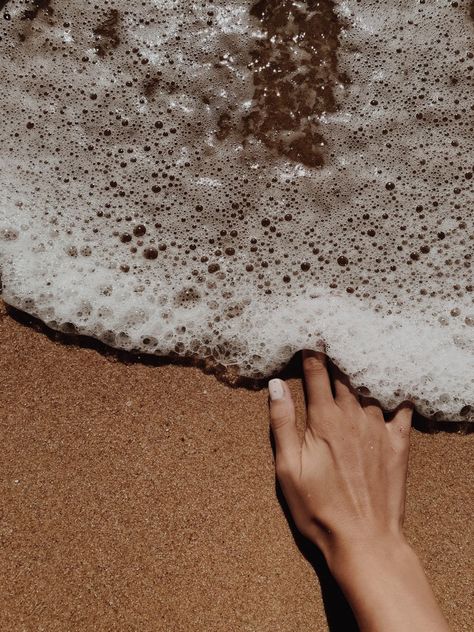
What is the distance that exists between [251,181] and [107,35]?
60cm

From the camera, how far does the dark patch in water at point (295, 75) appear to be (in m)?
1.51

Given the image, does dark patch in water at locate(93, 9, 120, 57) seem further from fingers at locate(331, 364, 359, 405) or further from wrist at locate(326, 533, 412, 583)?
wrist at locate(326, 533, 412, 583)

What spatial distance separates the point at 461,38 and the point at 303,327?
0.99 meters

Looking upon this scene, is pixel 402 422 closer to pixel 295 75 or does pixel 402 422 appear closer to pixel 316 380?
pixel 316 380

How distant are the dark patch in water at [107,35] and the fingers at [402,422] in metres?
1.30

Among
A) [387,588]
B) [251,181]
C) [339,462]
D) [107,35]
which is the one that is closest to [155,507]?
[339,462]

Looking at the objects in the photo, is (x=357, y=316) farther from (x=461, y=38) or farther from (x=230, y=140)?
(x=461, y=38)

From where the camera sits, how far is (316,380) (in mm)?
1367

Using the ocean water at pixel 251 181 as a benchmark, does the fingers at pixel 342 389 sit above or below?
below

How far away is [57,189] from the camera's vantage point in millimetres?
1476

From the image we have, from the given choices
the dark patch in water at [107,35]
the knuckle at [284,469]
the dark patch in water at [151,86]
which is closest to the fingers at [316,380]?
the knuckle at [284,469]

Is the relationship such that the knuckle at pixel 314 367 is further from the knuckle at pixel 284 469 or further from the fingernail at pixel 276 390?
the knuckle at pixel 284 469

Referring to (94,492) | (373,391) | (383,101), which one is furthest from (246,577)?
(383,101)

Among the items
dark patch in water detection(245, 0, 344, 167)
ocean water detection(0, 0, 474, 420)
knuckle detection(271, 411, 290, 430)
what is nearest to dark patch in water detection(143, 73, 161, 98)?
ocean water detection(0, 0, 474, 420)
